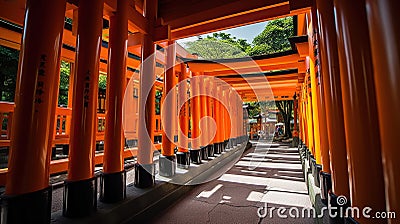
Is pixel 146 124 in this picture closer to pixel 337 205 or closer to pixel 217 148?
pixel 337 205

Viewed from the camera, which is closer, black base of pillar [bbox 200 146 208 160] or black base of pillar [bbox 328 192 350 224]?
black base of pillar [bbox 328 192 350 224]

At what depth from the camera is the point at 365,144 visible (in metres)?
1.08

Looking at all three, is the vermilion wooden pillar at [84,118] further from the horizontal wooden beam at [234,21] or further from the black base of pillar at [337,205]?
the black base of pillar at [337,205]

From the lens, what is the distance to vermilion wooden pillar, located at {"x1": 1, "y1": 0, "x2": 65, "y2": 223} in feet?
5.37

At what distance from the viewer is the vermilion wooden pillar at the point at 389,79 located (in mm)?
758

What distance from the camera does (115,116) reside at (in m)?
→ 2.68

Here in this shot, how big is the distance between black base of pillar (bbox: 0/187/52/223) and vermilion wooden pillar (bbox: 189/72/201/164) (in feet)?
14.2

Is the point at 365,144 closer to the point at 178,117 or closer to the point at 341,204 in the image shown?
the point at 341,204

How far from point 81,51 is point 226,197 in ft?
11.0

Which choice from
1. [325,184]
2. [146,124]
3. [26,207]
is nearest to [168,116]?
[146,124]

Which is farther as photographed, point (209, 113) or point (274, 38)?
point (274, 38)

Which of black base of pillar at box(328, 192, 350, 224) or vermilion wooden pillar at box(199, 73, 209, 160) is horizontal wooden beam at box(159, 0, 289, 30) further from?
vermilion wooden pillar at box(199, 73, 209, 160)

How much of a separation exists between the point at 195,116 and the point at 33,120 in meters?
4.82

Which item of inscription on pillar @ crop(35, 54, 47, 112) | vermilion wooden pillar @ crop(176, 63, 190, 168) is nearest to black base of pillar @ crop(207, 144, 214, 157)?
vermilion wooden pillar @ crop(176, 63, 190, 168)
